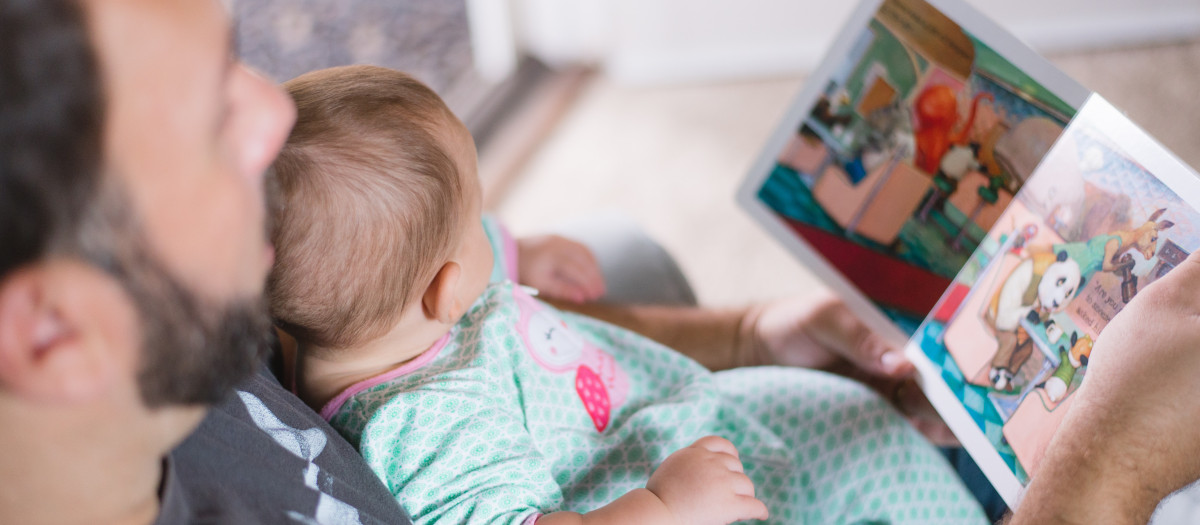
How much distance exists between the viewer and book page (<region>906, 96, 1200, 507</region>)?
2.21ft

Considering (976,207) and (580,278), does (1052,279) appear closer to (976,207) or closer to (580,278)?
(976,207)

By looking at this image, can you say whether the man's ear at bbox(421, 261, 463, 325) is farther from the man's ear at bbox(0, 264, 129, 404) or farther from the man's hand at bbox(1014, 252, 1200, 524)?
the man's hand at bbox(1014, 252, 1200, 524)

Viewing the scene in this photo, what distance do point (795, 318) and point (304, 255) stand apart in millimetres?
681

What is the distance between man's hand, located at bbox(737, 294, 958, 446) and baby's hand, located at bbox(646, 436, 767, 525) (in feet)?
1.07

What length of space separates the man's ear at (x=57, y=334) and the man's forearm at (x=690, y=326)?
678mm

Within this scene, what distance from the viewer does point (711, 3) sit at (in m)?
2.16

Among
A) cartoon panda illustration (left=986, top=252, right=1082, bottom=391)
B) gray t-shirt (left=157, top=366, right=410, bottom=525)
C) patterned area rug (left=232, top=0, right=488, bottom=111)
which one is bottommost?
patterned area rug (left=232, top=0, right=488, bottom=111)

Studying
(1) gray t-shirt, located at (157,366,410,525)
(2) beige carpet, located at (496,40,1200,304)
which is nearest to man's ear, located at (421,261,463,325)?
(1) gray t-shirt, located at (157,366,410,525)

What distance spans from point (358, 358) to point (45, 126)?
0.43 m

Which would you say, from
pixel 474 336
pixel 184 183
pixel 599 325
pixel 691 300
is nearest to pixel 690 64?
pixel 691 300

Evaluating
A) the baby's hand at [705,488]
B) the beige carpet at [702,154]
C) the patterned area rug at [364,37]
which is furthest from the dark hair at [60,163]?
the patterned area rug at [364,37]

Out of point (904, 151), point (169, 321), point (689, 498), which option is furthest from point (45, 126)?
point (904, 151)

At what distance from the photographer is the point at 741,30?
2.23 m

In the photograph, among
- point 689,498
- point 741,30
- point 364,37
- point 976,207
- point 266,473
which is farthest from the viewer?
point 741,30
